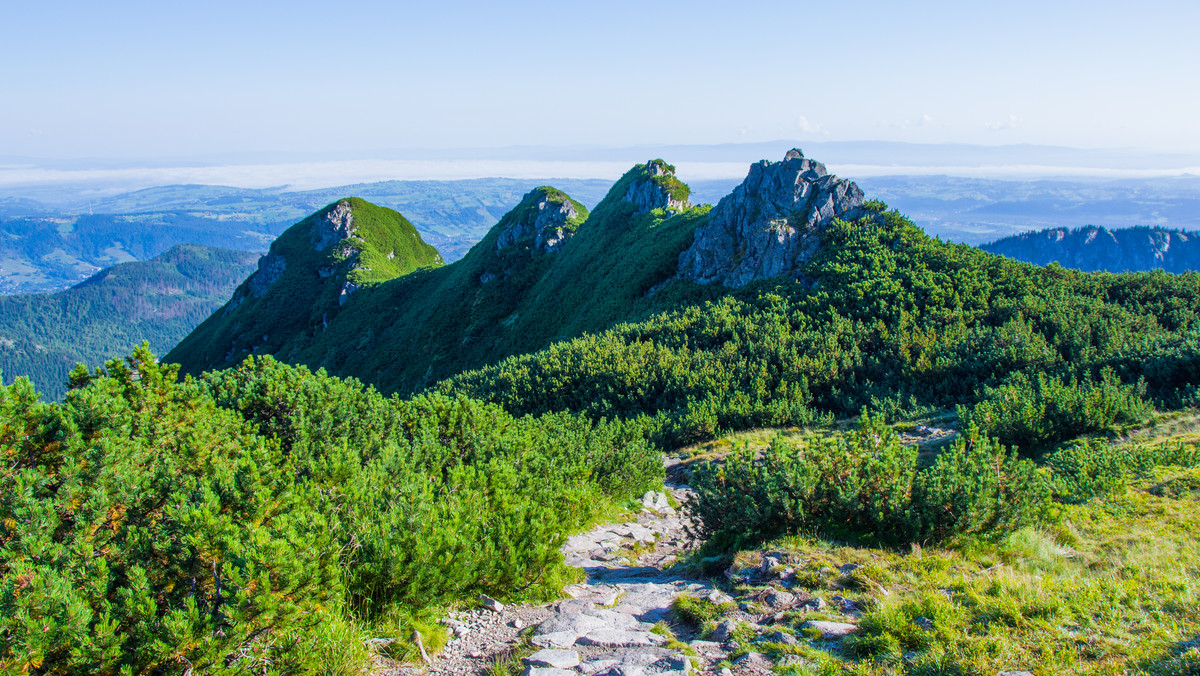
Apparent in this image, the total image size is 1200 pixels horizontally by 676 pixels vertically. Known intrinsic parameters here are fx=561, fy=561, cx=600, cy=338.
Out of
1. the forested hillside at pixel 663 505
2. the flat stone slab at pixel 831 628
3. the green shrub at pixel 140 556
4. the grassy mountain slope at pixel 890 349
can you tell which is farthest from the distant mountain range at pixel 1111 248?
the green shrub at pixel 140 556

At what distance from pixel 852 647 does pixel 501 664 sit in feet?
12.2

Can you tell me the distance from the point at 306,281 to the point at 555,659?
106635 millimetres

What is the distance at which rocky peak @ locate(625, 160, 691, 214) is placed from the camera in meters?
58.6

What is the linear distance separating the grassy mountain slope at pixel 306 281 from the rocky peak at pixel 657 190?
47.9 m

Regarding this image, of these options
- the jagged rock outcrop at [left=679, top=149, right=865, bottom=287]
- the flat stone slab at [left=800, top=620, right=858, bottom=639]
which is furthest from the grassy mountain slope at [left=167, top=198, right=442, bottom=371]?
the flat stone slab at [left=800, top=620, right=858, bottom=639]

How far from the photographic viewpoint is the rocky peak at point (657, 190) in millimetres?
58562

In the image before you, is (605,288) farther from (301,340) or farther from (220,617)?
(301,340)

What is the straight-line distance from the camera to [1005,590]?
622 cm

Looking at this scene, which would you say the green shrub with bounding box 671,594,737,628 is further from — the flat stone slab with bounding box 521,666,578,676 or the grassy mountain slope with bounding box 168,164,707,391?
the grassy mountain slope with bounding box 168,164,707,391

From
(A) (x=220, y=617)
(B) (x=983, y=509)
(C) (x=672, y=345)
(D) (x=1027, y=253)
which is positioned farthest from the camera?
(D) (x=1027, y=253)

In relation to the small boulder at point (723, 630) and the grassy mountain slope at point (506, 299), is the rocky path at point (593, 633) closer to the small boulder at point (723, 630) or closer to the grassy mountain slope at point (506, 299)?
the small boulder at point (723, 630)

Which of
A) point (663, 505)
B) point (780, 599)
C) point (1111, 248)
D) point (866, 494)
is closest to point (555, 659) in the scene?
point (780, 599)

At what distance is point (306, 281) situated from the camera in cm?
9869

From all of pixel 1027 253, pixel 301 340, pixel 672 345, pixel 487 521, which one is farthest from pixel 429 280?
pixel 1027 253
